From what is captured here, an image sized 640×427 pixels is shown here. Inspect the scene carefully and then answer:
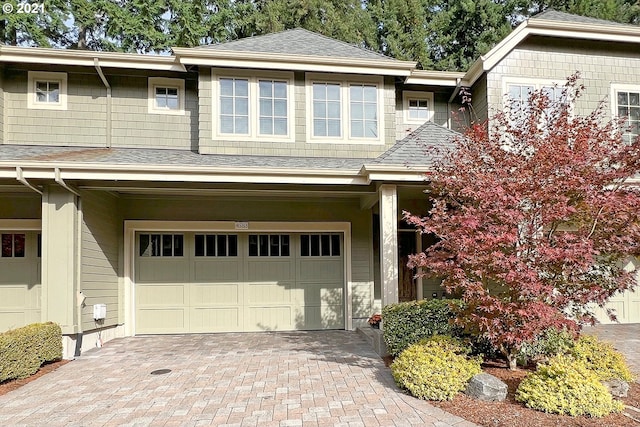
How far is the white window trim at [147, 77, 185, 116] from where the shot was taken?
9344 mm

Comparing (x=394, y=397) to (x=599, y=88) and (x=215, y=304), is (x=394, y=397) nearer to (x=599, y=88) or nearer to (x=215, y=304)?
(x=215, y=304)

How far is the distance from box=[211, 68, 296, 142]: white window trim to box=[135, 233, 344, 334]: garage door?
205 cm

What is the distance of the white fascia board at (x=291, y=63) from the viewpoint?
875 cm

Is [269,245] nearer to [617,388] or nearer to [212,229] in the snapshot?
[212,229]

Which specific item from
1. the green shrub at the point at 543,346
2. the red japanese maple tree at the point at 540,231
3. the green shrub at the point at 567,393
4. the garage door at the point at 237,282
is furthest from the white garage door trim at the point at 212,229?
the green shrub at the point at 567,393

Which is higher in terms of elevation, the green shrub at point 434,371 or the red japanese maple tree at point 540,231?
the red japanese maple tree at point 540,231

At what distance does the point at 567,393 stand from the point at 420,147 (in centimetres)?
446

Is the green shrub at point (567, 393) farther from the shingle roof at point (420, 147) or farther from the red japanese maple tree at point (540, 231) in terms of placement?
the shingle roof at point (420, 147)

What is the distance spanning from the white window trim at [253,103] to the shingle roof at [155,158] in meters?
0.52

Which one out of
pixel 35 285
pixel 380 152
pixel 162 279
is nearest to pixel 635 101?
pixel 380 152

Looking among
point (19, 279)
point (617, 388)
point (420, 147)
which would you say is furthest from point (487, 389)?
point (19, 279)

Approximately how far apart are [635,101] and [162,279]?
35.0 ft

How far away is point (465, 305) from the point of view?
18.7 feet

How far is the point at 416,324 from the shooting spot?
627 centimetres
